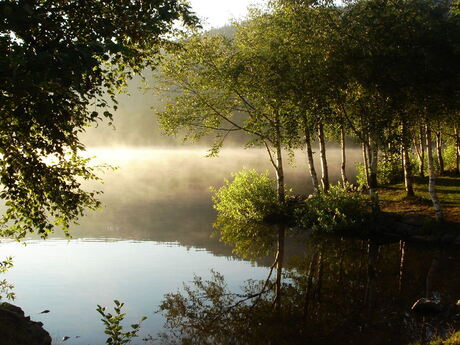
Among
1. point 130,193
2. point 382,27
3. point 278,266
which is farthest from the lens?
point 130,193

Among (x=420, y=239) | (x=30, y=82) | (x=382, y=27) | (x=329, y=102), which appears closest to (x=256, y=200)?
(x=329, y=102)

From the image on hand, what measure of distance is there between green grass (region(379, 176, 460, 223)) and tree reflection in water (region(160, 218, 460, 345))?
570cm

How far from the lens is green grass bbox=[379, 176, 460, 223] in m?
26.7

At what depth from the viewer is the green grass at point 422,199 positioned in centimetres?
2670

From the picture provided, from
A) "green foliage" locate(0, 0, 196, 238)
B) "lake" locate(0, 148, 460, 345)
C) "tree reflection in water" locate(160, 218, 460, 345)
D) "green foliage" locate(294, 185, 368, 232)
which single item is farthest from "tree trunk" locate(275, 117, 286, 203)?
"green foliage" locate(0, 0, 196, 238)

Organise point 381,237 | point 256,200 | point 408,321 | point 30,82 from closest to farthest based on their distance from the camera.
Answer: point 30,82 < point 408,321 < point 381,237 < point 256,200

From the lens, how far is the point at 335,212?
2738 centimetres

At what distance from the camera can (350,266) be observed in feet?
66.5

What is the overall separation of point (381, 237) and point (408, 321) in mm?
13444

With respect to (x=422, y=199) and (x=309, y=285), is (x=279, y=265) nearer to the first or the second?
(x=309, y=285)

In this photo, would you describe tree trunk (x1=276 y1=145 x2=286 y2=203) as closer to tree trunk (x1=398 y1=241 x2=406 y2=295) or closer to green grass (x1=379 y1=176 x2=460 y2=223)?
green grass (x1=379 y1=176 x2=460 y2=223)

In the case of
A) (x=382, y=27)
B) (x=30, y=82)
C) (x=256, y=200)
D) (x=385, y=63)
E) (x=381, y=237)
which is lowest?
(x=381, y=237)

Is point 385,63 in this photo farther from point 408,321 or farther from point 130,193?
point 130,193

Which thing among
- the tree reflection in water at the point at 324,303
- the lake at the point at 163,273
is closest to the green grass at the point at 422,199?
the lake at the point at 163,273
